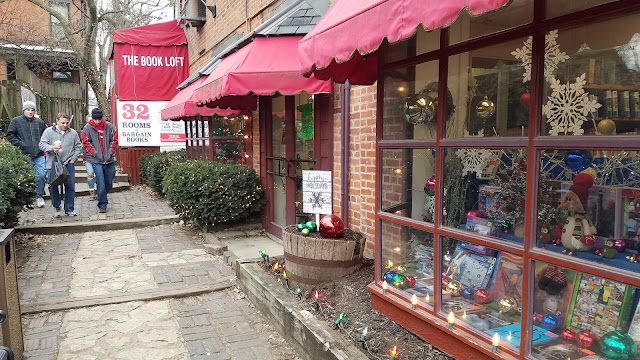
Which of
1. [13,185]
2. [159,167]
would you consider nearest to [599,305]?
[13,185]

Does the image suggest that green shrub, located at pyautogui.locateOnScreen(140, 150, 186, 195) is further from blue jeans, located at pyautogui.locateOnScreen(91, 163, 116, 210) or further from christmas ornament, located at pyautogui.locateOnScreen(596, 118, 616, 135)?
christmas ornament, located at pyautogui.locateOnScreen(596, 118, 616, 135)

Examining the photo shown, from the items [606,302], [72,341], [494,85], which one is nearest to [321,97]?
[494,85]

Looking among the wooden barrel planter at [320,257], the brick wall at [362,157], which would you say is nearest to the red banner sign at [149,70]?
the brick wall at [362,157]

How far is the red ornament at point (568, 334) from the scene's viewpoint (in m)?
2.25

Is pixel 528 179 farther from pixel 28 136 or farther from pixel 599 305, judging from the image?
pixel 28 136

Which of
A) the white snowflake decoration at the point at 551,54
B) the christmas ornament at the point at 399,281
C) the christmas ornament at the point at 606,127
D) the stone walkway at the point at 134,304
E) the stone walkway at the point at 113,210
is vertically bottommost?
the stone walkway at the point at 134,304

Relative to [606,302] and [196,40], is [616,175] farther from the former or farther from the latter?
[196,40]

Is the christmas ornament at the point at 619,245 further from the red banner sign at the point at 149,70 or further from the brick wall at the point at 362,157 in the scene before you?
the red banner sign at the point at 149,70

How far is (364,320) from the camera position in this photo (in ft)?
10.7

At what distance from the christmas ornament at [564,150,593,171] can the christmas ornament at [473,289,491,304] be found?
97 centimetres

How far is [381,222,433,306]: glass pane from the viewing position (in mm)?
3027

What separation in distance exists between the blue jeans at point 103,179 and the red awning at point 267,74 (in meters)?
4.09

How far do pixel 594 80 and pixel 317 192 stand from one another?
2.68 metres

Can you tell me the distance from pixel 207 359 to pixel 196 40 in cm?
986
